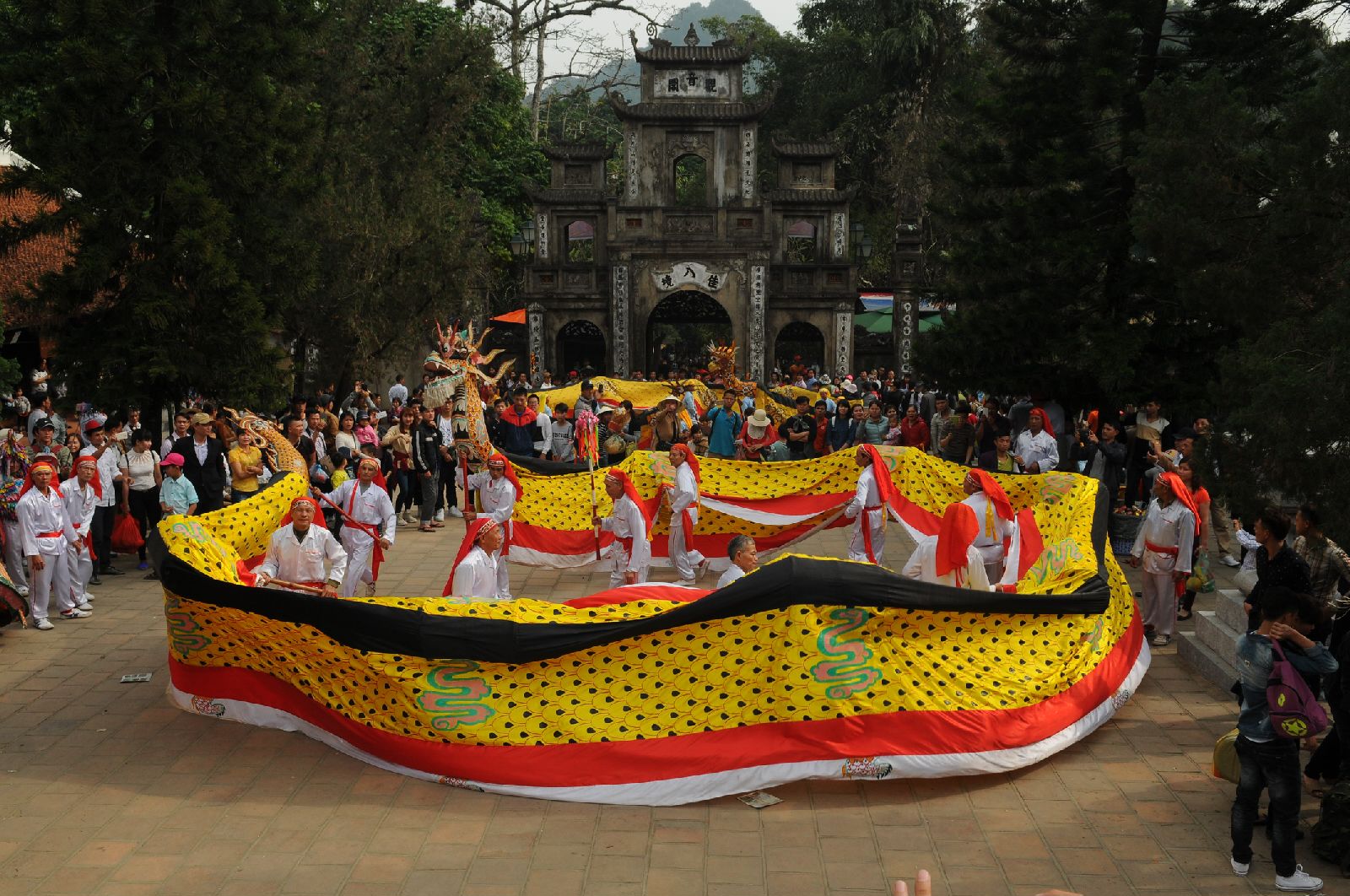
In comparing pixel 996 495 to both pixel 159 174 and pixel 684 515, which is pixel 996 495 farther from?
pixel 159 174

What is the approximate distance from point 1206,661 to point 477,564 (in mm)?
5208

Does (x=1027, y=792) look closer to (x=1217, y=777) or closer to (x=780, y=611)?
(x=1217, y=777)

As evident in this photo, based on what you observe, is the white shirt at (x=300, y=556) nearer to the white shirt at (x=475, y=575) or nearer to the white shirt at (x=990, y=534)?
the white shirt at (x=475, y=575)

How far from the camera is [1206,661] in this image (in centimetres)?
922

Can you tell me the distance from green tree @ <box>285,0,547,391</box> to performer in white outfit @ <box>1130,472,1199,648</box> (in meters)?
11.6

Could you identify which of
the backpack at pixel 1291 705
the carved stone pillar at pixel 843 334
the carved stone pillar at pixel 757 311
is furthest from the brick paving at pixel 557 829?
the carved stone pillar at pixel 843 334

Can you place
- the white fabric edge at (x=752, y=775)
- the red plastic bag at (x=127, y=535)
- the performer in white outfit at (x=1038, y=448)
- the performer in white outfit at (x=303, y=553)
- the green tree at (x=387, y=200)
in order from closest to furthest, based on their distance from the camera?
the white fabric edge at (x=752, y=775), the performer in white outfit at (x=303, y=553), the red plastic bag at (x=127, y=535), the performer in white outfit at (x=1038, y=448), the green tree at (x=387, y=200)

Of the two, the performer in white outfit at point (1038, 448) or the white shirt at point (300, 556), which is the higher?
the performer in white outfit at point (1038, 448)

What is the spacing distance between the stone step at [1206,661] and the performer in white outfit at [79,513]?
9139 millimetres

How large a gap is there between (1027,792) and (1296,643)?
1781 millimetres

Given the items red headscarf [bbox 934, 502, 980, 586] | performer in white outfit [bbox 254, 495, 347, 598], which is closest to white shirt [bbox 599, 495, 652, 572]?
performer in white outfit [bbox 254, 495, 347, 598]

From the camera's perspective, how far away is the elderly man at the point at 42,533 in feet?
34.7

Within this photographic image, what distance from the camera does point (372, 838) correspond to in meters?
6.63

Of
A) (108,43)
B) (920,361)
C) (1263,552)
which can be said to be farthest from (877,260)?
(1263,552)
